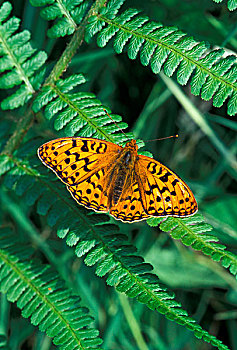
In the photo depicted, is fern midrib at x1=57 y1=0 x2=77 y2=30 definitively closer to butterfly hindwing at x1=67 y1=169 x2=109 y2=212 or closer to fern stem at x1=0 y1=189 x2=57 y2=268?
butterfly hindwing at x1=67 y1=169 x2=109 y2=212

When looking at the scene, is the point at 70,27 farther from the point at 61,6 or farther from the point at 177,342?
the point at 177,342

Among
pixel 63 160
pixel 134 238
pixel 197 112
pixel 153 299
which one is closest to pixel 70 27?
pixel 63 160

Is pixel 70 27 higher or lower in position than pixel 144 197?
higher

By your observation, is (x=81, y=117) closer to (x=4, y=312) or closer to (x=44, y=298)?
(x=44, y=298)

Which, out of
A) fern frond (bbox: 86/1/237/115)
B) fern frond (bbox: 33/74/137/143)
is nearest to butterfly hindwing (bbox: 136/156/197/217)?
fern frond (bbox: 33/74/137/143)

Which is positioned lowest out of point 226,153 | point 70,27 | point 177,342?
point 177,342

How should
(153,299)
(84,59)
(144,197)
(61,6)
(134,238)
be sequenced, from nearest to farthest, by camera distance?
1. (153,299)
2. (144,197)
3. (61,6)
4. (84,59)
5. (134,238)

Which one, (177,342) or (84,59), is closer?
(177,342)

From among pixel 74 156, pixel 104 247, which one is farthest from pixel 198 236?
pixel 74 156
